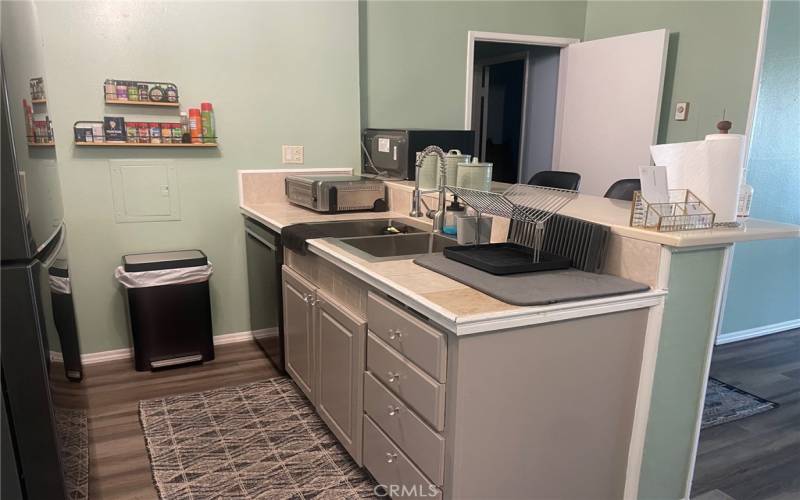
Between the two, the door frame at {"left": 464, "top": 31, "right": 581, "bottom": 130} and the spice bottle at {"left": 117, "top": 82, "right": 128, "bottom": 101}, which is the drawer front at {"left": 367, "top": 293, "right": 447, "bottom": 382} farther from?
the door frame at {"left": 464, "top": 31, "right": 581, "bottom": 130}

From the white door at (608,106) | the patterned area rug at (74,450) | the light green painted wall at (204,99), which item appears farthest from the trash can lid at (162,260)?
the white door at (608,106)

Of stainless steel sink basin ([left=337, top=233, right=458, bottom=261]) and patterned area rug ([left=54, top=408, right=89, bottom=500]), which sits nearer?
patterned area rug ([left=54, top=408, right=89, bottom=500])

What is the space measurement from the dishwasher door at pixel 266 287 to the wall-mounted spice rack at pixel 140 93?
78 centimetres

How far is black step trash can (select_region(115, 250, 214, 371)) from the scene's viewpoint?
2910 mm

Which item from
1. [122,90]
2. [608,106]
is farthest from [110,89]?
[608,106]

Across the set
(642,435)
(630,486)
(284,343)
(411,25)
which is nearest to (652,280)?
(642,435)

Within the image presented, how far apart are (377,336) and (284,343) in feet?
3.81

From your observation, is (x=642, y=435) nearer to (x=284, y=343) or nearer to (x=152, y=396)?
(x=284, y=343)

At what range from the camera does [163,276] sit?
9.62ft

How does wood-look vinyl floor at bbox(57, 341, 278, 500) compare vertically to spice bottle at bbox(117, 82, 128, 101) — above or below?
below

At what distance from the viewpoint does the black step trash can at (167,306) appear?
2910 mm

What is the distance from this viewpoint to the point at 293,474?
2.14 meters

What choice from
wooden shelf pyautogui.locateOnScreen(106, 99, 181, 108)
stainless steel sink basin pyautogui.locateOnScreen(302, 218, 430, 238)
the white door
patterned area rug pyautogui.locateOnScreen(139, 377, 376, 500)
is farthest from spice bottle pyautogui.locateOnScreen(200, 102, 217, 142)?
the white door

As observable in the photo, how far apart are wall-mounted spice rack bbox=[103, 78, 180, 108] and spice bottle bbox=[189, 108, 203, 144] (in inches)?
3.6
